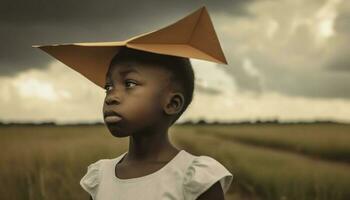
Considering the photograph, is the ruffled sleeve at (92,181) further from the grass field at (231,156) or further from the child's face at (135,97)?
the grass field at (231,156)

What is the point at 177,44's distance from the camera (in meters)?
0.80

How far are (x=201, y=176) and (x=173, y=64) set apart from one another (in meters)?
0.15

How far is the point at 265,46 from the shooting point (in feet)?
4.63

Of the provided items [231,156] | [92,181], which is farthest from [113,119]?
[231,156]

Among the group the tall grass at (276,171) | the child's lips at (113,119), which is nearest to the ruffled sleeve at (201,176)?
the child's lips at (113,119)

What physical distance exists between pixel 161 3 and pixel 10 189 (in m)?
0.57

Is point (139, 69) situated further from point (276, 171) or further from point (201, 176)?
point (276, 171)

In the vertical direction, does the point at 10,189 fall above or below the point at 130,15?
below

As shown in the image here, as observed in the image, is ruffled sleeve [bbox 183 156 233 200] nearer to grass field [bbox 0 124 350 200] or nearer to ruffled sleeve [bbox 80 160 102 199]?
ruffled sleeve [bbox 80 160 102 199]

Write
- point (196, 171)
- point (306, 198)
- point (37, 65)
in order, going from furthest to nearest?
point (37, 65) → point (306, 198) → point (196, 171)

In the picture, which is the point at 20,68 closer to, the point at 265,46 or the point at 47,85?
the point at 47,85

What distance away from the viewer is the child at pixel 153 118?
767mm

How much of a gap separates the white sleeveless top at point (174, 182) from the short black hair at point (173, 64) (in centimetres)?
7

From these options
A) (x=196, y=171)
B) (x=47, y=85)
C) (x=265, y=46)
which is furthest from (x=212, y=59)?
(x=47, y=85)
